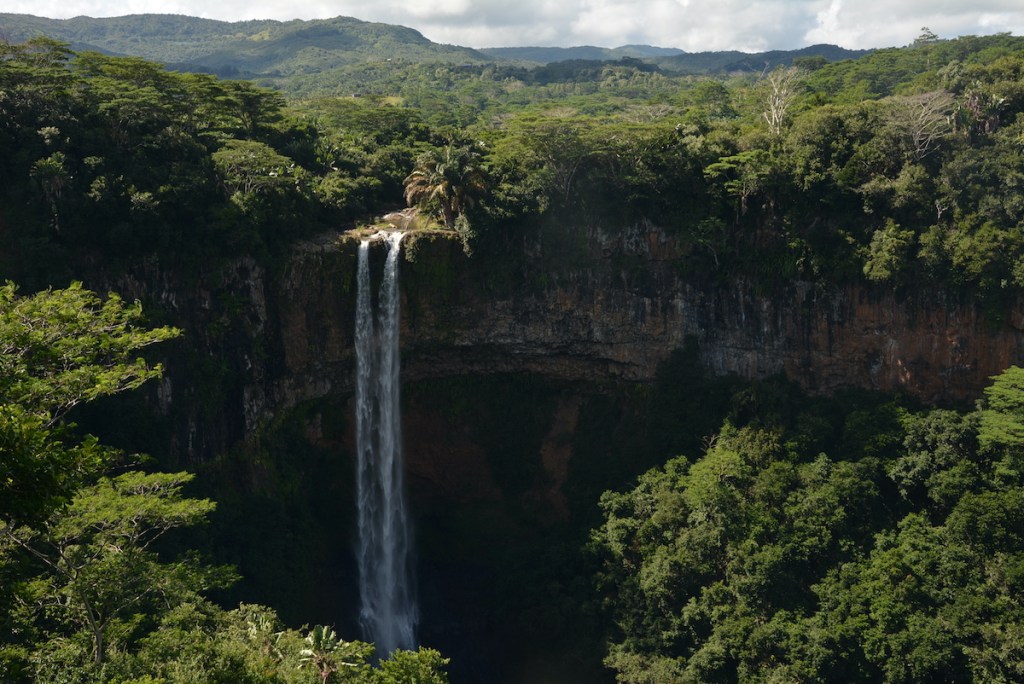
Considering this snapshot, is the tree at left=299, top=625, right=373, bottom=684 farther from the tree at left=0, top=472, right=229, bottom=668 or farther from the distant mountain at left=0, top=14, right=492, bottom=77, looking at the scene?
the distant mountain at left=0, top=14, right=492, bottom=77

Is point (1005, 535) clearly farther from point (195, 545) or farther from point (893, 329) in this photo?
point (195, 545)

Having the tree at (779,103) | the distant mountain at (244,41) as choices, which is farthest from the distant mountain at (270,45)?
the tree at (779,103)

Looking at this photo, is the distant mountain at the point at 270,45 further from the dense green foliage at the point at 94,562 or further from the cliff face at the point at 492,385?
the dense green foliage at the point at 94,562

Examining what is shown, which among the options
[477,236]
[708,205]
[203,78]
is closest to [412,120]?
[203,78]

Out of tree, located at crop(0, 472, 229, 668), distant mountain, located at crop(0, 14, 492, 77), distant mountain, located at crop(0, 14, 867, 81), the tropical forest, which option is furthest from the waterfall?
distant mountain, located at crop(0, 14, 492, 77)

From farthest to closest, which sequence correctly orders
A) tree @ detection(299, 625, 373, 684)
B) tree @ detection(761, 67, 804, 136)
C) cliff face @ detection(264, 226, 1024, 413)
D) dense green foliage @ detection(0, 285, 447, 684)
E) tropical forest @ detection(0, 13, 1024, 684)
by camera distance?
tree @ detection(761, 67, 804, 136), cliff face @ detection(264, 226, 1024, 413), tropical forest @ detection(0, 13, 1024, 684), tree @ detection(299, 625, 373, 684), dense green foliage @ detection(0, 285, 447, 684)

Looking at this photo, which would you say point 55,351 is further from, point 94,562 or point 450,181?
point 450,181

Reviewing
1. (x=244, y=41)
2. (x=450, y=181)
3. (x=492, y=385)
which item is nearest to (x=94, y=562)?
(x=450, y=181)
